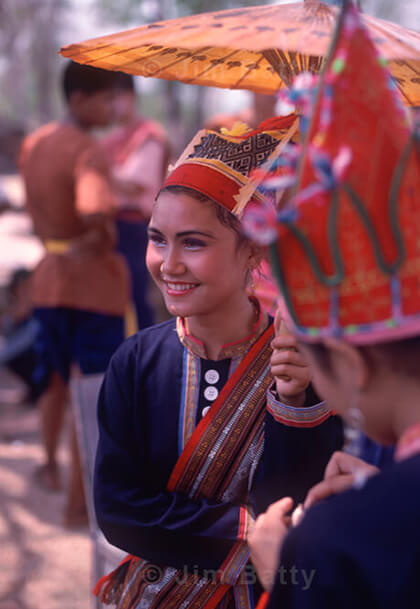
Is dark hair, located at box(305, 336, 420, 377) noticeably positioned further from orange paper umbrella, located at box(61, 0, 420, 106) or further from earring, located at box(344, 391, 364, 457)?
orange paper umbrella, located at box(61, 0, 420, 106)

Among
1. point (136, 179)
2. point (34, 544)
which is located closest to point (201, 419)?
point (34, 544)

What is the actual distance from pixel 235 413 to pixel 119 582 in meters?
0.62

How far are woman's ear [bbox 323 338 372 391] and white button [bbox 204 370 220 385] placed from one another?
2.27 feet

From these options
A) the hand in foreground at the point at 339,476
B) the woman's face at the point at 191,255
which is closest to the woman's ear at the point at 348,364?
the hand in foreground at the point at 339,476

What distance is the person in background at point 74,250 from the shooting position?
3.75 m

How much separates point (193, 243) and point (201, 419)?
47cm

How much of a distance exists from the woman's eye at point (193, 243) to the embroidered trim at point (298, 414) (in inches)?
17.1

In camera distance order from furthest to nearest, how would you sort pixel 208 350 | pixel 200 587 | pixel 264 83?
pixel 264 83, pixel 208 350, pixel 200 587

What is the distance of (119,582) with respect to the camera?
180 cm

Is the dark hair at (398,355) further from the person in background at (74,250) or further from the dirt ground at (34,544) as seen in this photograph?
the person in background at (74,250)

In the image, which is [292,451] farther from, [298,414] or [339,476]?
[339,476]

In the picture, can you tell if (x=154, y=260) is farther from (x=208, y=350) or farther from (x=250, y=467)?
(x=250, y=467)

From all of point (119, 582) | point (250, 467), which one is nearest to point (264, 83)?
point (250, 467)

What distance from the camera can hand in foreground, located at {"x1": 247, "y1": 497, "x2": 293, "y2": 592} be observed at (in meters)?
1.22
